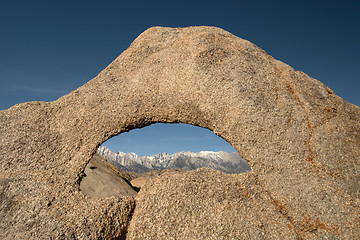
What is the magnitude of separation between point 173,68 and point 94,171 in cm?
686

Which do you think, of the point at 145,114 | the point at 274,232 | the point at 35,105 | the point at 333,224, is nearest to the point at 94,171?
the point at 35,105

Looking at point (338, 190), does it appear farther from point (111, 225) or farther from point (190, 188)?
point (111, 225)

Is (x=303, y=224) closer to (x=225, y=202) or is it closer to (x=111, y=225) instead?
(x=225, y=202)

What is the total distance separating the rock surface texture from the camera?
5.86 metres

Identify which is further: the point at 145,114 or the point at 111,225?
the point at 145,114

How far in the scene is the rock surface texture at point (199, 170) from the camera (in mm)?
5859

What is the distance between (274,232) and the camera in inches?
232

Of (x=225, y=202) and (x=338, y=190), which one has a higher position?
(x=338, y=190)

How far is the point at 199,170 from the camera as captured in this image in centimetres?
680

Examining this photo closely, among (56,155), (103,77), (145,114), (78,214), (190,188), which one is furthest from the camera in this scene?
(103,77)

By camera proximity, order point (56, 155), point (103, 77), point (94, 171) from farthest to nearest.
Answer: point (94, 171), point (103, 77), point (56, 155)

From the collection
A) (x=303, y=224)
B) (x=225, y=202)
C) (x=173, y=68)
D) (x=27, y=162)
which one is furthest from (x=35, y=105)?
(x=303, y=224)

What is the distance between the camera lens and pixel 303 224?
19.6 feet

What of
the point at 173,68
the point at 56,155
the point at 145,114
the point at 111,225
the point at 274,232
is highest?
the point at 173,68
